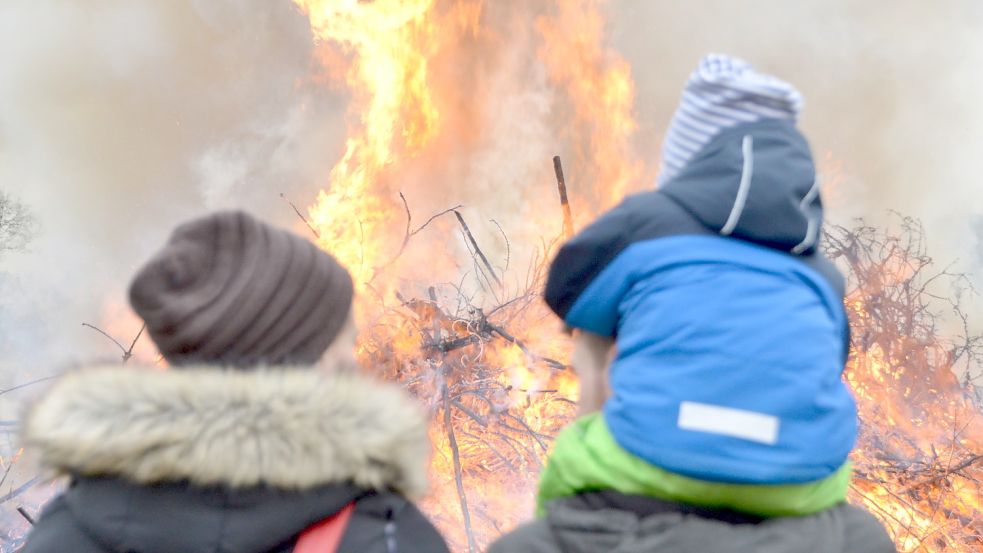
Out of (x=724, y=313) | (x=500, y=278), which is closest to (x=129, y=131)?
(x=500, y=278)

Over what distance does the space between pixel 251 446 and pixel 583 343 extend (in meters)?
0.66

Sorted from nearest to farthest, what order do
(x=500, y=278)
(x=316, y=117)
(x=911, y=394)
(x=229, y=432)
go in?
(x=229, y=432) → (x=911, y=394) → (x=500, y=278) → (x=316, y=117)

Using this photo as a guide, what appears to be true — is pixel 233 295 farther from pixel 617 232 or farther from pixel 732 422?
pixel 732 422

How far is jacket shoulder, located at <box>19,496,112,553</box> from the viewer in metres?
1.29

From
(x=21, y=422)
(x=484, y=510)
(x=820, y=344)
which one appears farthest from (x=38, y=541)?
(x=484, y=510)

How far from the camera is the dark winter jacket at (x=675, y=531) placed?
3.79 feet

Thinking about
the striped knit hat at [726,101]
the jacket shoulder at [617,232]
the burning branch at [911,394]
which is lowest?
the burning branch at [911,394]

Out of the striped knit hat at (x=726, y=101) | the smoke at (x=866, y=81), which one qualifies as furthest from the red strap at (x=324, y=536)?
the smoke at (x=866, y=81)

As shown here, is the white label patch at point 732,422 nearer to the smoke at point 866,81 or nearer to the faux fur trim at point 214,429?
the faux fur trim at point 214,429

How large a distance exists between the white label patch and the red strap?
2.13ft

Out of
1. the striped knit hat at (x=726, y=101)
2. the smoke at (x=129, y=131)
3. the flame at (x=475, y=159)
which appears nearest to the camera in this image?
the striped knit hat at (x=726, y=101)

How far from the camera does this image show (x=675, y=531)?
116cm

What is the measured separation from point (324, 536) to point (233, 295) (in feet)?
1.55

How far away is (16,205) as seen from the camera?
24.9 feet
